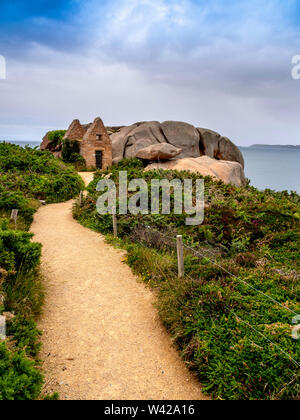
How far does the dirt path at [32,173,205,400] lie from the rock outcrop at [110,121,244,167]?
2063 centimetres

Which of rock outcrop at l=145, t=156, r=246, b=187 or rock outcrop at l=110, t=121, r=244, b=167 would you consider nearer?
rock outcrop at l=145, t=156, r=246, b=187

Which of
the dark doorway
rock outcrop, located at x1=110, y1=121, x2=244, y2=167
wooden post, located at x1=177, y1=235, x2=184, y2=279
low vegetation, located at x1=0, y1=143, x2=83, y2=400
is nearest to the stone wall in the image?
the dark doorway

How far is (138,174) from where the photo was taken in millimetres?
15352

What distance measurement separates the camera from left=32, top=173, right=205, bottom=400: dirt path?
168 inches

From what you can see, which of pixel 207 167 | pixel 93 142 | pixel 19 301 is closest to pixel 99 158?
pixel 93 142

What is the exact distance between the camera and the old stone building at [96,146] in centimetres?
2683

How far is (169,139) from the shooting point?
2911 cm

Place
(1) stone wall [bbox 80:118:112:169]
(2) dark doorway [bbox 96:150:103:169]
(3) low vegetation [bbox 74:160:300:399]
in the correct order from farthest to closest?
(2) dark doorway [bbox 96:150:103:169]
(1) stone wall [bbox 80:118:112:169]
(3) low vegetation [bbox 74:160:300:399]

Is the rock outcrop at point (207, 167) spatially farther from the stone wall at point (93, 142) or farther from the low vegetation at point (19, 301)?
the low vegetation at point (19, 301)

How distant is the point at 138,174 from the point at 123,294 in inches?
370

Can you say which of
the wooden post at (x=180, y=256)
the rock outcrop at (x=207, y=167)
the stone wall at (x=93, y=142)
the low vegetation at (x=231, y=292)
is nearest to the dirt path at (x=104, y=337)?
the low vegetation at (x=231, y=292)

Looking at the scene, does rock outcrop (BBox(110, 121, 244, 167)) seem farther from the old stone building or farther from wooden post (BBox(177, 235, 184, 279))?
wooden post (BBox(177, 235, 184, 279))

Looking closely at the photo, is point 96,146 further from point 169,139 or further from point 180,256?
point 180,256

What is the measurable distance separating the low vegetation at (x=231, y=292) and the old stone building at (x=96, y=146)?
17313 mm
